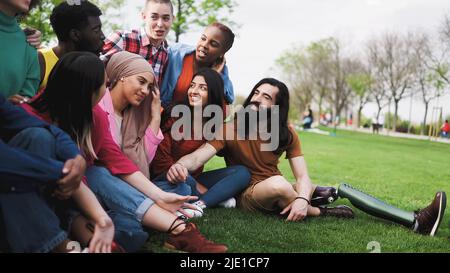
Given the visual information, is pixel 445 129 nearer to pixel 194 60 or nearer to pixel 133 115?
pixel 194 60

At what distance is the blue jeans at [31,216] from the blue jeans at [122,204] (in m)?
0.41

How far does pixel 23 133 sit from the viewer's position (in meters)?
2.29

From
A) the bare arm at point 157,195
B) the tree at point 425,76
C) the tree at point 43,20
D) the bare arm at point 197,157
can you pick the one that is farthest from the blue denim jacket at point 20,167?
the tree at point 425,76

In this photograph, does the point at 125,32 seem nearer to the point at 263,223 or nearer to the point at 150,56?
the point at 150,56

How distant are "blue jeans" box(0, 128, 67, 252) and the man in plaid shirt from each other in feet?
7.38

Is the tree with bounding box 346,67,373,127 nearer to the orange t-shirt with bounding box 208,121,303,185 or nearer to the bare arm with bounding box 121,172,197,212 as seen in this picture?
the orange t-shirt with bounding box 208,121,303,185

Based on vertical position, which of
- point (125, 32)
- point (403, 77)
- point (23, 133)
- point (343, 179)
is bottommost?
point (403, 77)

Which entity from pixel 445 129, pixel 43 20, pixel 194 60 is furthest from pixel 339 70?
pixel 194 60

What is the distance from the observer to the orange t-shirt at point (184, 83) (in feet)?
13.9

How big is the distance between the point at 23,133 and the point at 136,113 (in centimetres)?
131

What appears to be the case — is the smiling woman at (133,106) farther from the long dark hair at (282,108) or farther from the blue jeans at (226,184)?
the long dark hair at (282,108)

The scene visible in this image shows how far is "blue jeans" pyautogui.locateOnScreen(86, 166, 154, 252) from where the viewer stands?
2.64 m

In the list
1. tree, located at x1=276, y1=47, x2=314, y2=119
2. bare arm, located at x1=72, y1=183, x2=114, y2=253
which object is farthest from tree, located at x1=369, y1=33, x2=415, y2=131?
bare arm, located at x1=72, y1=183, x2=114, y2=253
